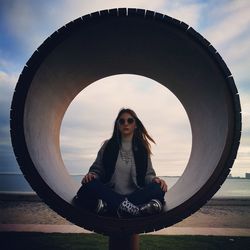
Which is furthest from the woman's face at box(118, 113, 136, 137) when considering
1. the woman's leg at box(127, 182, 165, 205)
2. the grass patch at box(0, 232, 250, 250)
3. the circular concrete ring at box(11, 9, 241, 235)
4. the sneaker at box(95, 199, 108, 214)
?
the grass patch at box(0, 232, 250, 250)

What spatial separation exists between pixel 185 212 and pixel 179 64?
154 centimetres

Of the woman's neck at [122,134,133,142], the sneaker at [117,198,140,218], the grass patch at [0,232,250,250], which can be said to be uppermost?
the woman's neck at [122,134,133,142]

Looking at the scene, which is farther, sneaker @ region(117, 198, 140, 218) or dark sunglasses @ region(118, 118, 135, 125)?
dark sunglasses @ region(118, 118, 135, 125)

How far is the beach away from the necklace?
7.21 feet

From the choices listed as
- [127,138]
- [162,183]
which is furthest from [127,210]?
[127,138]

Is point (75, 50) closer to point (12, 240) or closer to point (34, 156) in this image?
point (34, 156)

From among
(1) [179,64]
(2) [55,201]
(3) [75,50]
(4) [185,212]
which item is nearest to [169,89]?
(1) [179,64]

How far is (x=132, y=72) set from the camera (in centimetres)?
390

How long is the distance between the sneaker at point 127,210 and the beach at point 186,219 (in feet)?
8.34

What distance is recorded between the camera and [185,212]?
8.30 feet

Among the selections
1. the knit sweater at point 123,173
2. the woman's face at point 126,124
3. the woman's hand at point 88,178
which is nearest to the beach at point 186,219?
the knit sweater at point 123,173

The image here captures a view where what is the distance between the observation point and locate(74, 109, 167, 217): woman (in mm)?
2732

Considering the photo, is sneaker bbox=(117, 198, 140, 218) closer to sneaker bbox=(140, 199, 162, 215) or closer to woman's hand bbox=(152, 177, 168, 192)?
sneaker bbox=(140, 199, 162, 215)

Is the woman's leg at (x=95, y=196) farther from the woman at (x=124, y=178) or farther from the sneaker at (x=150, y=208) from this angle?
the sneaker at (x=150, y=208)
